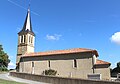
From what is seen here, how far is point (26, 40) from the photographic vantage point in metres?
58.5

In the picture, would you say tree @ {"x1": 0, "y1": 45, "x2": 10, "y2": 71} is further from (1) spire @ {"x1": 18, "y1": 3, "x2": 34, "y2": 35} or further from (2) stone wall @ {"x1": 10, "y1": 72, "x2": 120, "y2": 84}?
(2) stone wall @ {"x1": 10, "y1": 72, "x2": 120, "y2": 84}

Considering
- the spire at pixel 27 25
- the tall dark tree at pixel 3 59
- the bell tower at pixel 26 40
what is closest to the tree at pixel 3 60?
the tall dark tree at pixel 3 59

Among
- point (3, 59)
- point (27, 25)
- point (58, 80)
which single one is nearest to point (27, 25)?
point (27, 25)

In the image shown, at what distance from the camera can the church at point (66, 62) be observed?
4094 cm

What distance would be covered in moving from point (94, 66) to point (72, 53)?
6183mm

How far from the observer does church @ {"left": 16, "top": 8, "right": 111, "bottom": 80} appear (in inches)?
1612

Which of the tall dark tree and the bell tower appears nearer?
the bell tower

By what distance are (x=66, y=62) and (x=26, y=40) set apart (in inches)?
717

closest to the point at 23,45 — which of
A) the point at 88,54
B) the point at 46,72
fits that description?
the point at 46,72

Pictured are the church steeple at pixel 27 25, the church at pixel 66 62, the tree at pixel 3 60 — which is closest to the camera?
the church at pixel 66 62

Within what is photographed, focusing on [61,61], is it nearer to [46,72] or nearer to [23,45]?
[46,72]

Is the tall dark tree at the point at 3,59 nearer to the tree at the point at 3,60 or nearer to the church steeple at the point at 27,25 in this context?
the tree at the point at 3,60

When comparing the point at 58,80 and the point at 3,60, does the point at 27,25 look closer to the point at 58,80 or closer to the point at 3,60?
the point at 3,60

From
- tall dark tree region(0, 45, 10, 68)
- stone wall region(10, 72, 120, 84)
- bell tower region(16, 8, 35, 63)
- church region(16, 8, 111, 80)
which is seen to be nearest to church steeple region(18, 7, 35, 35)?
bell tower region(16, 8, 35, 63)
